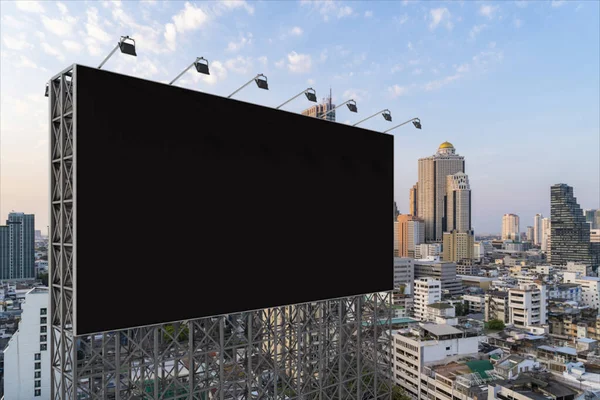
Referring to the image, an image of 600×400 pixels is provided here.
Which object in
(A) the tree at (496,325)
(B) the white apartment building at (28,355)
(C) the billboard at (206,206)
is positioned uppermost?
(C) the billboard at (206,206)

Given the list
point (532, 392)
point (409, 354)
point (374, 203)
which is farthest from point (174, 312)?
point (409, 354)

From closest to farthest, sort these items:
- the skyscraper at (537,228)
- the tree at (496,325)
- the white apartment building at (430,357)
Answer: the white apartment building at (430,357), the tree at (496,325), the skyscraper at (537,228)

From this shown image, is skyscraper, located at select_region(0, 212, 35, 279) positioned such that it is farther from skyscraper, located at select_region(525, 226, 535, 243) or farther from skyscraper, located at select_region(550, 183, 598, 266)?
skyscraper, located at select_region(525, 226, 535, 243)

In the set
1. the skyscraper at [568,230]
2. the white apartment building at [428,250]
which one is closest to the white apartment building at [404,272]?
the white apartment building at [428,250]

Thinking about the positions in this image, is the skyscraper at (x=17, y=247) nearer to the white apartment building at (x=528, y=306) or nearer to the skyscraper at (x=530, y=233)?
the white apartment building at (x=528, y=306)

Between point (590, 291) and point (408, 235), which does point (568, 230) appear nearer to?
point (408, 235)

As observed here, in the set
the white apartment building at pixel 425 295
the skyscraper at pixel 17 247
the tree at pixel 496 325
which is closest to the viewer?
the tree at pixel 496 325
